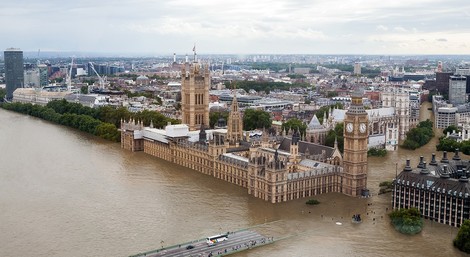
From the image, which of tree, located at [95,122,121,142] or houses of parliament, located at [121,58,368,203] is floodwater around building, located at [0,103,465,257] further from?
tree, located at [95,122,121,142]

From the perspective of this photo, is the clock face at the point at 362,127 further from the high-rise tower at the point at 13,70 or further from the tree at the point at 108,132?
the high-rise tower at the point at 13,70

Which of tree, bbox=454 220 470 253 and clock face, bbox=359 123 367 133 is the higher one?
clock face, bbox=359 123 367 133

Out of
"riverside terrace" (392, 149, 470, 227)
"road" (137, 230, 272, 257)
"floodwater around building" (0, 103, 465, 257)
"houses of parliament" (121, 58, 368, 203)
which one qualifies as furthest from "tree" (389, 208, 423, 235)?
"road" (137, 230, 272, 257)

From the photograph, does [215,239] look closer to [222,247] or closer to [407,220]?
[222,247]

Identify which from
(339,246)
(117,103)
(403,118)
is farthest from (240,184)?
(117,103)

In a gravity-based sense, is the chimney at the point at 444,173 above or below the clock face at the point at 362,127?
below

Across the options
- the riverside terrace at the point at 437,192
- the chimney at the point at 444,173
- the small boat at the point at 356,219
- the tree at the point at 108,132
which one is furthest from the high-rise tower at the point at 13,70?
the chimney at the point at 444,173

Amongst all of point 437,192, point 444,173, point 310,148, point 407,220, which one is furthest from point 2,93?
point 437,192
